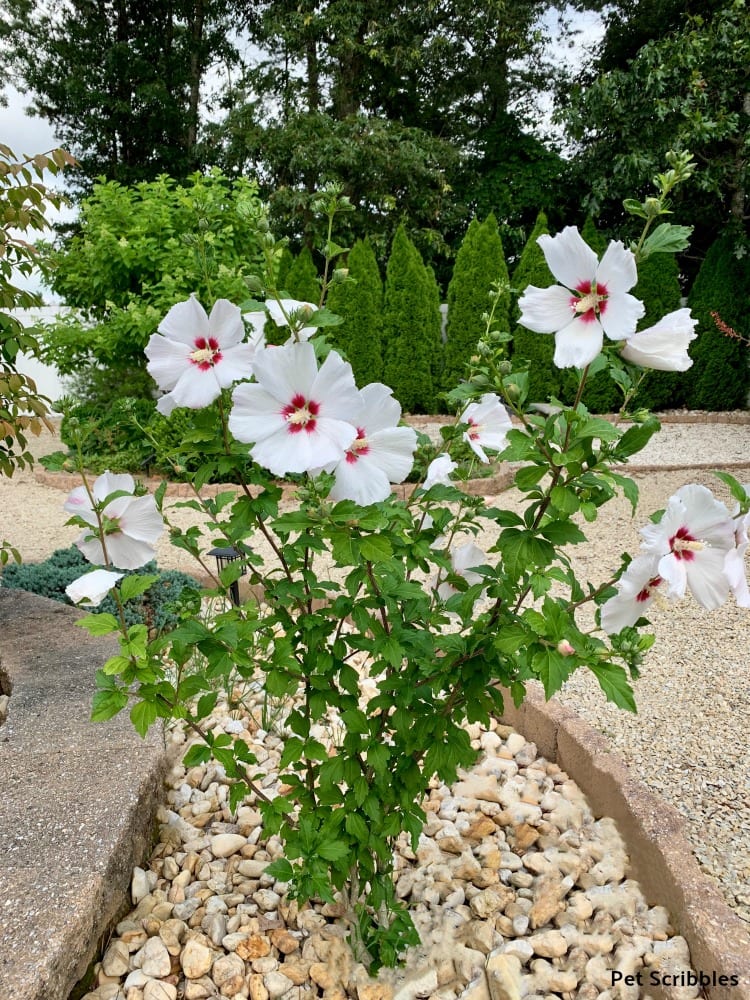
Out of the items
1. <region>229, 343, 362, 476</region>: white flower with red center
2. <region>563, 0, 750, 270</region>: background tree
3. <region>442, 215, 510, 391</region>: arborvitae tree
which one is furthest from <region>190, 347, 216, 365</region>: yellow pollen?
<region>563, 0, 750, 270</region>: background tree

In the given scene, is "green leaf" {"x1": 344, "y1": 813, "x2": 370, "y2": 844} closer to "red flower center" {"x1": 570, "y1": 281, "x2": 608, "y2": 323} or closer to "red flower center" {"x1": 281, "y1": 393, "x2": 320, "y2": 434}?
"red flower center" {"x1": 281, "y1": 393, "x2": 320, "y2": 434}

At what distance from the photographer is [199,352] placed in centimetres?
99

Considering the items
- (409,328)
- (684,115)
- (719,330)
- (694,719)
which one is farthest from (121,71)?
(694,719)

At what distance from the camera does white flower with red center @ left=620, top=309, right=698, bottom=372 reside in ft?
3.14

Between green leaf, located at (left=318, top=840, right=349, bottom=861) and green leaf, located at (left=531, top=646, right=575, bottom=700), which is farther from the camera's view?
green leaf, located at (left=318, top=840, right=349, bottom=861)

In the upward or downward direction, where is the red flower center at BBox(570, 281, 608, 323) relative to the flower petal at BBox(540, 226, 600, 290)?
downward

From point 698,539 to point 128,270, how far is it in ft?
20.1

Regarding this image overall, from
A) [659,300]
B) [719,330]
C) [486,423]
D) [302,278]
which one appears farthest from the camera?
[719,330]

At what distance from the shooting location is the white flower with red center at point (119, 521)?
1209mm

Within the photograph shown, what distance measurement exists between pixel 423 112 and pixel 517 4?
196 centimetres

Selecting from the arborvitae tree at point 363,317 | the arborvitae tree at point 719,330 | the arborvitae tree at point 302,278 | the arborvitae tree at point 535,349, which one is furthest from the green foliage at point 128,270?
the arborvitae tree at point 719,330

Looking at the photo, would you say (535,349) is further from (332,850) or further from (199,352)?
(199,352)

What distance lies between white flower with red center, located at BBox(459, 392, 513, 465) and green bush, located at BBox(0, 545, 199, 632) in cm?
206

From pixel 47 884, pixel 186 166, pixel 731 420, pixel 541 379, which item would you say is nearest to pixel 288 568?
pixel 47 884
